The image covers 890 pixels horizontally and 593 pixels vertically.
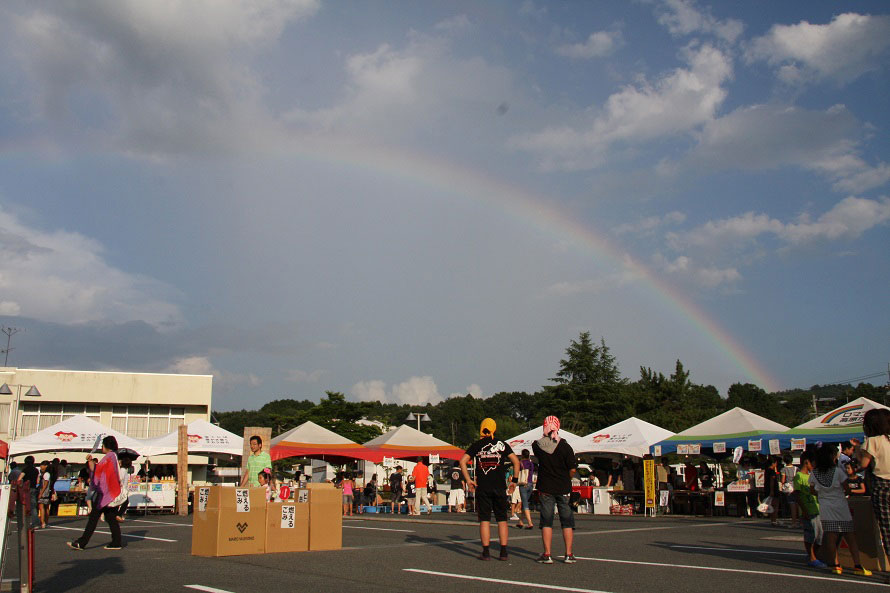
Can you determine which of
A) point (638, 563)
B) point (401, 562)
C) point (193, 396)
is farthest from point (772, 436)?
point (193, 396)

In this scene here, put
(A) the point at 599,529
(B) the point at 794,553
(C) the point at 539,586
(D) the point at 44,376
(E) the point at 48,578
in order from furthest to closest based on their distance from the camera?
(D) the point at 44,376 → (A) the point at 599,529 → (B) the point at 794,553 → (E) the point at 48,578 → (C) the point at 539,586

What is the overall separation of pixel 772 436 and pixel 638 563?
14373mm

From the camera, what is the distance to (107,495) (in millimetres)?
11195

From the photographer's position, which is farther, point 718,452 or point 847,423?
point 718,452

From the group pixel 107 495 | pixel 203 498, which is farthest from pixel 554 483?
pixel 107 495

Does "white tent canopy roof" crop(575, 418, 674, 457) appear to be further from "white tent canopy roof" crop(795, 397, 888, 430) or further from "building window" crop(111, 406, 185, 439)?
"building window" crop(111, 406, 185, 439)

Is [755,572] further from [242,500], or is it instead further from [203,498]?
[203,498]

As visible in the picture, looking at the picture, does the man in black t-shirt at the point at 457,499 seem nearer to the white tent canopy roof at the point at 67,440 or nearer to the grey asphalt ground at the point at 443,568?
the white tent canopy roof at the point at 67,440

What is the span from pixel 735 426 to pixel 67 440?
21.7 metres

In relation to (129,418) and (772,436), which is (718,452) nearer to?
(772,436)

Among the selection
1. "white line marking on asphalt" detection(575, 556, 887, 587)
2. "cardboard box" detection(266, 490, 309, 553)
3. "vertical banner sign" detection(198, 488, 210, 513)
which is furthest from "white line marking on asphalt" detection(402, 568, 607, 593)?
"vertical banner sign" detection(198, 488, 210, 513)

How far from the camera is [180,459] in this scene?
2320 cm

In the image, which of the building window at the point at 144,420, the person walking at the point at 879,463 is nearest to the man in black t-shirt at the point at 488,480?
the person walking at the point at 879,463

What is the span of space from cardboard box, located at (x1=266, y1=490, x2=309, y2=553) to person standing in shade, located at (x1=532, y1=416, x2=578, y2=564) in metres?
3.32
